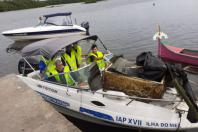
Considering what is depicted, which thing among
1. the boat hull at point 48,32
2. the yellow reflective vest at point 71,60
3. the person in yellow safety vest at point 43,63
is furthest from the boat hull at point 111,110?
the boat hull at point 48,32

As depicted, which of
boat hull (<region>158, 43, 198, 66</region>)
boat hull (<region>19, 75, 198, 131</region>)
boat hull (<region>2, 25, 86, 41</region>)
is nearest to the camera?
boat hull (<region>19, 75, 198, 131</region>)

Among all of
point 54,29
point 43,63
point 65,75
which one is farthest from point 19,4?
point 65,75

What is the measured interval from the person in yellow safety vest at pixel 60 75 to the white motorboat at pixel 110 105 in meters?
0.15

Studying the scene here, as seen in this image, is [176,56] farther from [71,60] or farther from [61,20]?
[61,20]

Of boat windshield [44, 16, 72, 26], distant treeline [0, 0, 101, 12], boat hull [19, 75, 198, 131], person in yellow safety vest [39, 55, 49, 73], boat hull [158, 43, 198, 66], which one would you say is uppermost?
distant treeline [0, 0, 101, 12]

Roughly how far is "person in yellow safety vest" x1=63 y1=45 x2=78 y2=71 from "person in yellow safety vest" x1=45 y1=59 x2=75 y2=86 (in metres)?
0.74

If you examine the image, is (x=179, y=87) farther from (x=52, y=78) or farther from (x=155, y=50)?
(x=155, y=50)

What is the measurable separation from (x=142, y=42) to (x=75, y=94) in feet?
45.4

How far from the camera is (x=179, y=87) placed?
6.17 m

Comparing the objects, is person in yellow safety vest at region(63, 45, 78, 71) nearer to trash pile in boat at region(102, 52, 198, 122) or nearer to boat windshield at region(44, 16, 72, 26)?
trash pile in boat at region(102, 52, 198, 122)

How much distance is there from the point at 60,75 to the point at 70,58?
47.9 inches

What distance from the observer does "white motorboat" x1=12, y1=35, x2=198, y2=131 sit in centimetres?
654

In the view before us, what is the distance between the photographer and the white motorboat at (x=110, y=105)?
6.54m

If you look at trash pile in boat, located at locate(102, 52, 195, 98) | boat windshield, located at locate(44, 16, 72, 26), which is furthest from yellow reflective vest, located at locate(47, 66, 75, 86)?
boat windshield, located at locate(44, 16, 72, 26)
